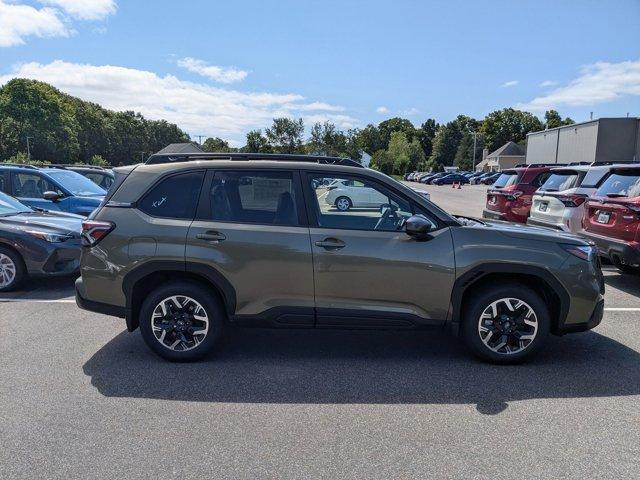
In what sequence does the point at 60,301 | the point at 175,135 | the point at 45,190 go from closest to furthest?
the point at 60,301, the point at 45,190, the point at 175,135

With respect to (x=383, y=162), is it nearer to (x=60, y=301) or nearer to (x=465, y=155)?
(x=465, y=155)

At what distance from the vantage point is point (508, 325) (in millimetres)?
4496

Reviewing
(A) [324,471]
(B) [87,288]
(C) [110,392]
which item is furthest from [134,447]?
(B) [87,288]

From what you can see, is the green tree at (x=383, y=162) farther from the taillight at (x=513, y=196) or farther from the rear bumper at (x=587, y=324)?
the rear bumper at (x=587, y=324)

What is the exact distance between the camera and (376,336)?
5355 millimetres

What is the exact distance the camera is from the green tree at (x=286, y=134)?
60.2 metres

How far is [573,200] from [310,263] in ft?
20.1

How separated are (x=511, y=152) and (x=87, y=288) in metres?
101

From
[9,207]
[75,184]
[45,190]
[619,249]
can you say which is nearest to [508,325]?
[619,249]

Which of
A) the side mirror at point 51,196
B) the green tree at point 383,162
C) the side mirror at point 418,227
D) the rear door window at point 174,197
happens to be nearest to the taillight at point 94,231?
the rear door window at point 174,197

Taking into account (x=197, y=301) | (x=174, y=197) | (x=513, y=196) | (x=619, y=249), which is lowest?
(x=619, y=249)

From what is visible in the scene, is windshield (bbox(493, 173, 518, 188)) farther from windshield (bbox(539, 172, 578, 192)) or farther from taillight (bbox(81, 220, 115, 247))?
taillight (bbox(81, 220, 115, 247))

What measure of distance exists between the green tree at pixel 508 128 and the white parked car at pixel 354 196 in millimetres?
121711

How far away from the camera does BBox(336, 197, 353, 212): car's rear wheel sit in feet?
15.4
